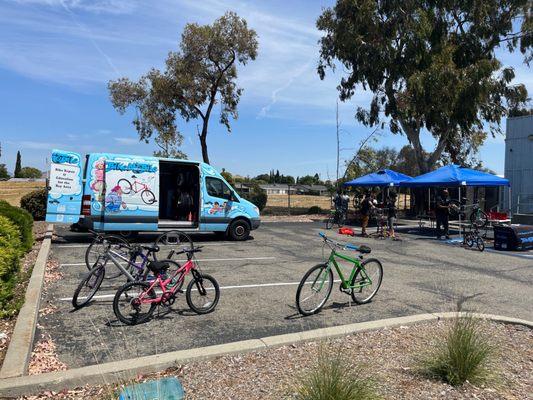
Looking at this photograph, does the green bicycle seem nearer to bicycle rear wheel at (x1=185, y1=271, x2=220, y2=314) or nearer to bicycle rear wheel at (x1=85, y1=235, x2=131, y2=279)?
bicycle rear wheel at (x1=185, y1=271, x2=220, y2=314)

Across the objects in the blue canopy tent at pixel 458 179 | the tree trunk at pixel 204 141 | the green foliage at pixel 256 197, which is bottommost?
the green foliage at pixel 256 197

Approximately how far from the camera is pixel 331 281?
6.70m

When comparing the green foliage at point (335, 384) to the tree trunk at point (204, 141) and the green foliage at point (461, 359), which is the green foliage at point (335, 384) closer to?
the green foliage at point (461, 359)

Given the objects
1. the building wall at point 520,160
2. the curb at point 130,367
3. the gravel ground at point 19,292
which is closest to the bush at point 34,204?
the gravel ground at point 19,292

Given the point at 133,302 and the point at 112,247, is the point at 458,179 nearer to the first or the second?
the point at 112,247

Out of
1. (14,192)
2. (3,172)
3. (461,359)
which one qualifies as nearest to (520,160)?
(461,359)

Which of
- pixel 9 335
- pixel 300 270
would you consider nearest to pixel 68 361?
pixel 9 335

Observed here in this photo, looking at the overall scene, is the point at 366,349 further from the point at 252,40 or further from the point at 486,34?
the point at 486,34

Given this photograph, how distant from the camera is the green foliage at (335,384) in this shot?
332 centimetres

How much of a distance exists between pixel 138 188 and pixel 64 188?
2.00 meters

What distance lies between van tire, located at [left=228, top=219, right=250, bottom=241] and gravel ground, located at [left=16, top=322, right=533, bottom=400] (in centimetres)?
1015

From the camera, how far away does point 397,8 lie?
83.4ft

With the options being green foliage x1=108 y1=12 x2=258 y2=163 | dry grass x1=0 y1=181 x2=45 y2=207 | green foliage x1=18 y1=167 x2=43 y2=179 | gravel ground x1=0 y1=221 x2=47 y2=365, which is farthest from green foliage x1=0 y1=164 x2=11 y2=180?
gravel ground x1=0 y1=221 x2=47 y2=365

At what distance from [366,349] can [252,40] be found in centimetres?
2389
